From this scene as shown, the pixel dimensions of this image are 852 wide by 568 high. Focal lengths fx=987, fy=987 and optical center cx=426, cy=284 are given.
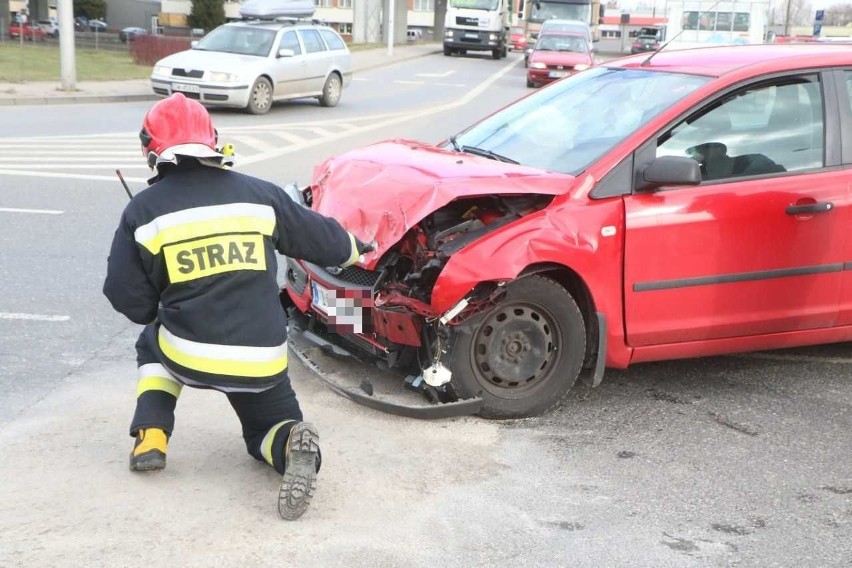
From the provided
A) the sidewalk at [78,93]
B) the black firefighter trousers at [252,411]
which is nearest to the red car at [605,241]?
the black firefighter trousers at [252,411]

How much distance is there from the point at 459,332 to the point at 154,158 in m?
1.56

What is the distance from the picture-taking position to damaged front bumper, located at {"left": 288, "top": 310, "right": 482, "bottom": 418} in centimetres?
450

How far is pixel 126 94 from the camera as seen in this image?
20.0 m

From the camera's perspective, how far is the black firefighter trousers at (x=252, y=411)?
3.82m

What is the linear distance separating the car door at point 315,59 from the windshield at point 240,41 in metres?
1.00

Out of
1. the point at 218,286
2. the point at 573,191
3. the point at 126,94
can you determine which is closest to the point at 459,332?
the point at 573,191

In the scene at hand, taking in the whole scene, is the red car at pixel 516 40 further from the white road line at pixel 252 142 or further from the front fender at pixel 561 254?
the front fender at pixel 561 254

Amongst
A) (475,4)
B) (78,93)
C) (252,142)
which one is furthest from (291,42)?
(475,4)

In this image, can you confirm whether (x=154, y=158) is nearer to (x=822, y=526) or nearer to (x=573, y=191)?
(x=573, y=191)

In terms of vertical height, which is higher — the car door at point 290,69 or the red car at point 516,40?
the red car at point 516,40

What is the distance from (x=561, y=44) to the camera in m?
28.3

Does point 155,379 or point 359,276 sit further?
point 359,276

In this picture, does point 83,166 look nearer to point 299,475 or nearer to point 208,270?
point 208,270

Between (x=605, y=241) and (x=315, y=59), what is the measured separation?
51.8 feet
